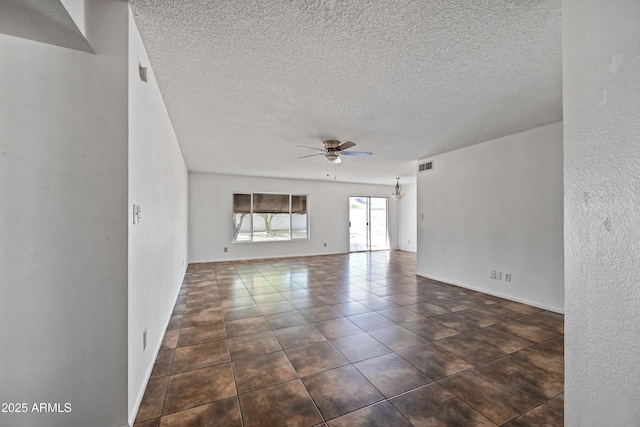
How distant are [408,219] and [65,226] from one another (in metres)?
9.13

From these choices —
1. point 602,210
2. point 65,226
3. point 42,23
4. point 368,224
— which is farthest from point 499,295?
point 368,224

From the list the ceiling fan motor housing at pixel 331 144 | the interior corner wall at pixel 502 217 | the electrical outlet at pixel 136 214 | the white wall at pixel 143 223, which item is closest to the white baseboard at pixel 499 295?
the interior corner wall at pixel 502 217

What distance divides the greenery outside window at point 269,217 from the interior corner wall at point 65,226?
236 inches

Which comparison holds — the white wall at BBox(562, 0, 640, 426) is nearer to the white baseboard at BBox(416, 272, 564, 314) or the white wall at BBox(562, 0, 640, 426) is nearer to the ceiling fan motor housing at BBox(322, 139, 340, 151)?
the ceiling fan motor housing at BBox(322, 139, 340, 151)

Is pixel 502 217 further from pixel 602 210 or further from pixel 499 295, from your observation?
pixel 602 210

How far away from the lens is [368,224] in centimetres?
927

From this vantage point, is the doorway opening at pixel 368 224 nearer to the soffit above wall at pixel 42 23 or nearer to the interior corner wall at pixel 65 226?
the interior corner wall at pixel 65 226

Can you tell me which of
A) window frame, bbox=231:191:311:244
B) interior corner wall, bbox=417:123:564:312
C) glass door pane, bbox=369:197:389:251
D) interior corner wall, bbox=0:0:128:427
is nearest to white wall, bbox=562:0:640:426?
interior corner wall, bbox=0:0:128:427

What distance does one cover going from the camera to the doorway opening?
920cm

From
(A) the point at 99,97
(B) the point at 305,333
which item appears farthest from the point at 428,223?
(A) the point at 99,97

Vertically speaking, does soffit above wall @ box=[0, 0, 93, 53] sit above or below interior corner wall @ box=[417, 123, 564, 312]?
above

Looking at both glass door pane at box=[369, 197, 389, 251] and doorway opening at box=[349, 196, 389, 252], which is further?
glass door pane at box=[369, 197, 389, 251]

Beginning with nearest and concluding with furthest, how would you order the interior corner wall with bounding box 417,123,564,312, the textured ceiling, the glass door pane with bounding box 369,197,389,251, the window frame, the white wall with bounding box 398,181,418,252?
1. the textured ceiling
2. the interior corner wall with bounding box 417,123,564,312
3. the window frame
4. the white wall with bounding box 398,181,418,252
5. the glass door pane with bounding box 369,197,389,251

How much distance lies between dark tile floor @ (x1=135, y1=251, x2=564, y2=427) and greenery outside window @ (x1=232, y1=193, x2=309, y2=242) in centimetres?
338
